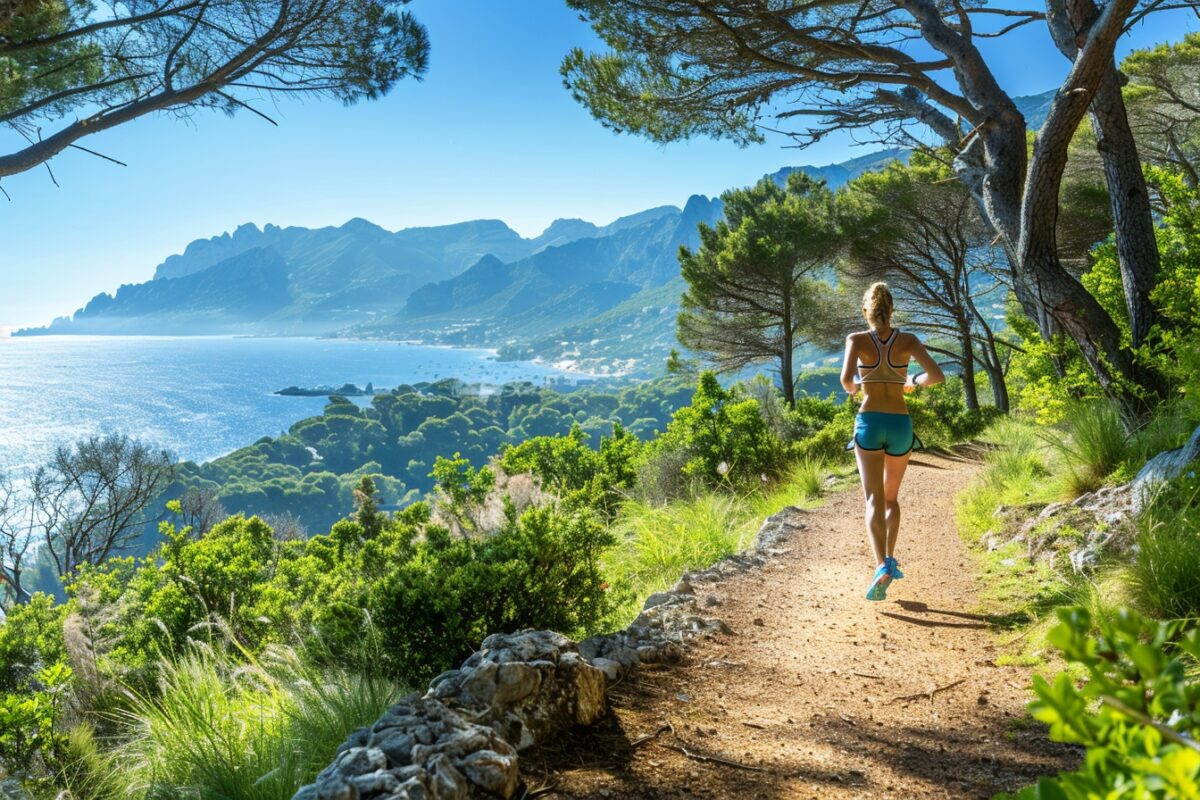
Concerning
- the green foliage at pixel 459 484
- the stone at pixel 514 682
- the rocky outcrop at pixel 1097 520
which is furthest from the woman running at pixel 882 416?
the green foliage at pixel 459 484

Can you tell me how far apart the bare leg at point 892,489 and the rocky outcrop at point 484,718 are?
5.50ft

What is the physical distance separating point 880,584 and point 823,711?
60.1 inches

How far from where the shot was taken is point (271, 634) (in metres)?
5.24

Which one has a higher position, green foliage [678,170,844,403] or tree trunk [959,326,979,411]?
green foliage [678,170,844,403]

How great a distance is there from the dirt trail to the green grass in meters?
0.58

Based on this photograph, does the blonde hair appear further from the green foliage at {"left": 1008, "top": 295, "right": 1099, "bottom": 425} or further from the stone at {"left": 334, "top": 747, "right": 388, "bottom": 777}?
the stone at {"left": 334, "top": 747, "right": 388, "bottom": 777}

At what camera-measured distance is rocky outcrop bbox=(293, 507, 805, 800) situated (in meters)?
1.69

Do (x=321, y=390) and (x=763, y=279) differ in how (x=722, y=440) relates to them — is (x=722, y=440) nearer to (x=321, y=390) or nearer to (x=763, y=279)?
(x=763, y=279)

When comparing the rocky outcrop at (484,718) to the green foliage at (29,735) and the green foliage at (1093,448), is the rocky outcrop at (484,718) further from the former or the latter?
the green foliage at (1093,448)

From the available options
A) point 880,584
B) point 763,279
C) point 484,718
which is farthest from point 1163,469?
point 763,279

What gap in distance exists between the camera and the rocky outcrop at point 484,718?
5.55ft

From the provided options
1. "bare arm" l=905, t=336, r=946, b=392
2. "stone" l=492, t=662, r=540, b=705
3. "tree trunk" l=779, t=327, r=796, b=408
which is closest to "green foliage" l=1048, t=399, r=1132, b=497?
"bare arm" l=905, t=336, r=946, b=392

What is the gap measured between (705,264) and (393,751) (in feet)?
58.4

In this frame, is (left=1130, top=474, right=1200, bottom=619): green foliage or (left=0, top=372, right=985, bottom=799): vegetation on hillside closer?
(left=0, top=372, right=985, bottom=799): vegetation on hillside
